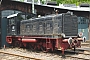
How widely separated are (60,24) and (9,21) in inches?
295

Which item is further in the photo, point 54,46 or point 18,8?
point 18,8

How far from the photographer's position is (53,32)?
13.3 metres

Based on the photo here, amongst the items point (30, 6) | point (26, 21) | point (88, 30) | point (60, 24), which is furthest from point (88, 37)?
point (60, 24)

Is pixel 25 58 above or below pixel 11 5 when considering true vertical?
below

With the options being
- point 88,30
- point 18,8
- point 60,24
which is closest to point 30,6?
point 18,8

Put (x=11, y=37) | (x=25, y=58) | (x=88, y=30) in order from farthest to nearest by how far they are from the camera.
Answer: (x=88, y=30) < (x=11, y=37) < (x=25, y=58)

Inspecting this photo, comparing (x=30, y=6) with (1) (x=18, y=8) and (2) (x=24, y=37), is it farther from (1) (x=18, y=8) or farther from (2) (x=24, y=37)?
(2) (x=24, y=37)

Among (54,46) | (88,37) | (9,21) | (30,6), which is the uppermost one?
(30,6)

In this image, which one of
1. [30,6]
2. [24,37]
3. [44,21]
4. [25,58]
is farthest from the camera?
[30,6]

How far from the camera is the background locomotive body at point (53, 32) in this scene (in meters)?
12.6

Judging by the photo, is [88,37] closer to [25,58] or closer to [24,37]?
[24,37]

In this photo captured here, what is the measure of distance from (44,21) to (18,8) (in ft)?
31.3

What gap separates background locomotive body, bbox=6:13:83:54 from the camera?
1255 centimetres

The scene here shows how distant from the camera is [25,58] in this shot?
1220 centimetres
